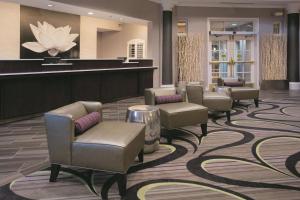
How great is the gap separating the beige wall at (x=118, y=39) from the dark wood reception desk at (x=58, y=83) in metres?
5.13

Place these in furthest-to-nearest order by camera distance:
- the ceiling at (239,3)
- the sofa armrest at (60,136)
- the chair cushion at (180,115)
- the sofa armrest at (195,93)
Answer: the ceiling at (239,3) → the sofa armrest at (195,93) → the chair cushion at (180,115) → the sofa armrest at (60,136)

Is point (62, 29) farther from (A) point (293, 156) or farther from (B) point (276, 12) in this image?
(A) point (293, 156)

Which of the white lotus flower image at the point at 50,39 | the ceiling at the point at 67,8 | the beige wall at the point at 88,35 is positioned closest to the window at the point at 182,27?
the ceiling at the point at 67,8

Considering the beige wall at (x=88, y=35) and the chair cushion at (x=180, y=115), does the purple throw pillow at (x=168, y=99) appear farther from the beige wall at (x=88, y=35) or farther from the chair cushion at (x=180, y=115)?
the beige wall at (x=88, y=35)

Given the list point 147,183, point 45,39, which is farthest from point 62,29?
point 147,183

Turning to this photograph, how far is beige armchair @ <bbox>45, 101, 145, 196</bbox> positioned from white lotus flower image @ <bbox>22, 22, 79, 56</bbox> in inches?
341

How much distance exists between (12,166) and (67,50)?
30.1ft

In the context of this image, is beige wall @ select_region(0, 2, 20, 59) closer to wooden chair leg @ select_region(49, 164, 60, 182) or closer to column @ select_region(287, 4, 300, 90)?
wooden chair leg @ select_region(49, 164, 60, 182)

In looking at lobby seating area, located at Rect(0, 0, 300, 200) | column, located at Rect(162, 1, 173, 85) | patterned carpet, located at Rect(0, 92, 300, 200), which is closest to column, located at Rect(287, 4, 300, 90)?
lobby seating area, located at Rect(0, 0, 300, 200)

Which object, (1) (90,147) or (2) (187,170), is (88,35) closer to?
(2) (187,170)

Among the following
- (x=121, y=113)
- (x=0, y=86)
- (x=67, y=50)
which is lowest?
(x=121, y=113)

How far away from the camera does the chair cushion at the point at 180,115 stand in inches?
177

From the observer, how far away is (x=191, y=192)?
281 cm

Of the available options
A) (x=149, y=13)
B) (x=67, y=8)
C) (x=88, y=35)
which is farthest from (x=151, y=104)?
(x=88, y=35)
